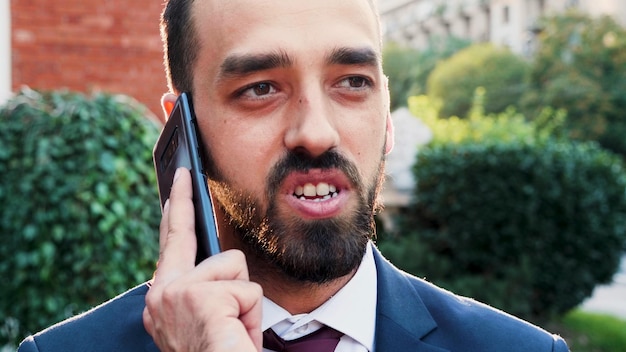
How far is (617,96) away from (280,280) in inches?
1541

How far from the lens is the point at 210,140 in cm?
204

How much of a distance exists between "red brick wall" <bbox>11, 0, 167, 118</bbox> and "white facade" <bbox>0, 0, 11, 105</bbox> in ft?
0.14

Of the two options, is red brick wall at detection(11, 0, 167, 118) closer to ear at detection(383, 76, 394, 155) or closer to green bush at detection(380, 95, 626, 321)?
green bush at detection(380, 95, 626, 321)

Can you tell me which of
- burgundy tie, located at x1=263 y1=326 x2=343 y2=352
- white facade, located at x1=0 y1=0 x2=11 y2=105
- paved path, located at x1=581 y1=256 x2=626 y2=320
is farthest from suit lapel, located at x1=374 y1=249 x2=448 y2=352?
paved path, located at x1=581 y1=256 x2=626 y2=320

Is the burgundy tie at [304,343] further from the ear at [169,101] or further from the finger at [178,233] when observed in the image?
the ear at [169,101]

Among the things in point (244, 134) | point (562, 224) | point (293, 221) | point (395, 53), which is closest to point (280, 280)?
point (293, 221)

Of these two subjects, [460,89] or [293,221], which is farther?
[460,89]

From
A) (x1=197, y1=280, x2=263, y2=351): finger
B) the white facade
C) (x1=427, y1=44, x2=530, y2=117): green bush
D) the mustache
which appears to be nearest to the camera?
(x1=197, y1=280, x2=263, y2=351): finger

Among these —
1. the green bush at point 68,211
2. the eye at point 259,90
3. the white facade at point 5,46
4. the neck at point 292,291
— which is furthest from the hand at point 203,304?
the white facade at point 5,46

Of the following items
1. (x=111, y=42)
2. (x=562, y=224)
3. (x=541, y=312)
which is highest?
(x=111, y=42)

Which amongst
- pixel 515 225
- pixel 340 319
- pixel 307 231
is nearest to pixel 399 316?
pixel 340 319

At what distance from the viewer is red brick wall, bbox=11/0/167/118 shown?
22.8ft

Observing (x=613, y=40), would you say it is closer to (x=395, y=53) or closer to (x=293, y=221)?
(x=395, y=53)

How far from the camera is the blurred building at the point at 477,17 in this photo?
60.9 meters
